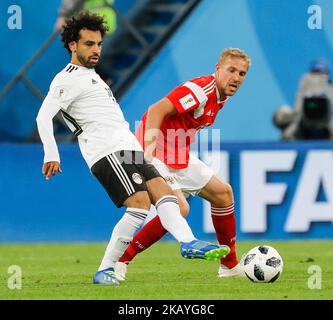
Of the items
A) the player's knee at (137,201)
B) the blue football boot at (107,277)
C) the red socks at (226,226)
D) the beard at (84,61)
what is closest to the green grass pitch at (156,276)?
the blue football boot at (107,277)

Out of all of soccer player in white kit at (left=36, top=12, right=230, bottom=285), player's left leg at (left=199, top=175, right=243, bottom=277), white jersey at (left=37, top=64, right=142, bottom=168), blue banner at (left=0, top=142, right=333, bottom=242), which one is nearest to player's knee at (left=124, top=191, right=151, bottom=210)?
soccer player in white kit at (left=36, top=12, right=230, bottom=285)

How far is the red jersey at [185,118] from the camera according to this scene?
934 cm

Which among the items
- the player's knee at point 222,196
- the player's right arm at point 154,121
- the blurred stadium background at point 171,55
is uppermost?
the blurred stadium background at point 171,55

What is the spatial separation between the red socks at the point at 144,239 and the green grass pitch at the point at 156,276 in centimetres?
19

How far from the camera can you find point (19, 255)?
40.5 ft

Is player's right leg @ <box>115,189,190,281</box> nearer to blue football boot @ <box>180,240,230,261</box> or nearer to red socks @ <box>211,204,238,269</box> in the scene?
red socks @ <box>211,204,238,269</box>

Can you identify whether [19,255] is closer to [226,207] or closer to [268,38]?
[226,207]

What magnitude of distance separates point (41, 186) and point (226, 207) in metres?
4.68

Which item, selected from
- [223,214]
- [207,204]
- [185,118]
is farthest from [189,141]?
[207,204]

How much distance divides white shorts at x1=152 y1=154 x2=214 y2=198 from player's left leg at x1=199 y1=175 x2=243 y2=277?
2.1 inches

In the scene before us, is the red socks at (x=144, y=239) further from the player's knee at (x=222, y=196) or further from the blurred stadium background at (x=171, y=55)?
the blurred stadium background at (x=171, y=55)

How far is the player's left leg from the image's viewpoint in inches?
376

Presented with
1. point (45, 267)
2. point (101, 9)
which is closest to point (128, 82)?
point (101, 9)

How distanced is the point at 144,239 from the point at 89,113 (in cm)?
111
